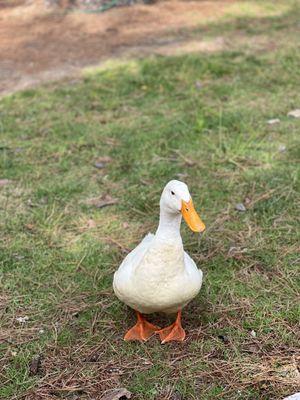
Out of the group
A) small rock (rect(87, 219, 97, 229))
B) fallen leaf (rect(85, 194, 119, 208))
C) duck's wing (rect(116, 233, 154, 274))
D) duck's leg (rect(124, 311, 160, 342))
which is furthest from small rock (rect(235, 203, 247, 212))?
duck's leg (rect(124, 311, 160, 342))

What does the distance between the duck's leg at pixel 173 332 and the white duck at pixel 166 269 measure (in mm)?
162

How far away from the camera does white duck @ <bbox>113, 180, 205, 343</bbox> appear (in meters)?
2.45

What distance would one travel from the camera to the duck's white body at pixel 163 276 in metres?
2.47

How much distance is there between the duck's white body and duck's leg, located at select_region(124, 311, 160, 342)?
0.21m

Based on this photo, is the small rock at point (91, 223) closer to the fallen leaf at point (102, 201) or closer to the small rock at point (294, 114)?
the fallen leaf at point (102, 201)

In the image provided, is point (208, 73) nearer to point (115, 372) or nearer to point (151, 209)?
point (151, 209)

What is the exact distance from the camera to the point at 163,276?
8.09 feet

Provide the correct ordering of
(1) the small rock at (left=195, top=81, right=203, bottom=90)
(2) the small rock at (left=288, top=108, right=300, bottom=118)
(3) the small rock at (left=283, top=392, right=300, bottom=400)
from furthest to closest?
(1) the small rock at (left=195, top=81, right=203, bottom=90) → (2) the small rock at (left=288, top=108, right=300, bottom=118) → (3) the small rock at (left=283, top=392, right=300, bottom=400)

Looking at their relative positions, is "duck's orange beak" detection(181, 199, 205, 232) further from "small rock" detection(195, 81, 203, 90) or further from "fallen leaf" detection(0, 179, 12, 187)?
"small rock" detection(195, 81, 203, 90)

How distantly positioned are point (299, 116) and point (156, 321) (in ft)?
9.89

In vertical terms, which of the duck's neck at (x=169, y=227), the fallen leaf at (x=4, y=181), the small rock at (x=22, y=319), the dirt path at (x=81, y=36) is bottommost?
the dirt path at (x=81, y=36)

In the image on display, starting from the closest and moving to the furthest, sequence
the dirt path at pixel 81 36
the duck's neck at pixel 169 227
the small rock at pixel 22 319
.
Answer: the duck's neck at pixel 169 227, the small rock at pixel 22 319, the dirt path at pixel 81 36

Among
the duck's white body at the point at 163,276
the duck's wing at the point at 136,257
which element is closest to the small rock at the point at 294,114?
the duck's wing at the point at 136,257

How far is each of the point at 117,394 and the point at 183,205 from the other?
0.92 metres
